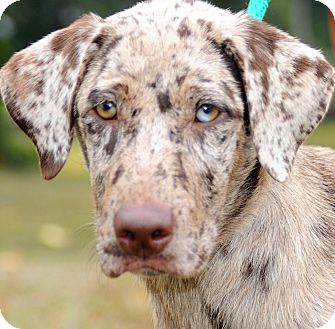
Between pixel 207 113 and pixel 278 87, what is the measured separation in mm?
378

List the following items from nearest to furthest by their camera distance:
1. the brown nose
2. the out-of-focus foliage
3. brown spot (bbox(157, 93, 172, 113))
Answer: the brown nose
brown spot (bbox(157, 93, 172, 113))
the out-of-focus foliage

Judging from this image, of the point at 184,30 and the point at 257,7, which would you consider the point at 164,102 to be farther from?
the point at 257,7

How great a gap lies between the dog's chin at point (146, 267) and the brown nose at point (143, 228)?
0.05 meters

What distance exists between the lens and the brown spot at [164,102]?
4488 mm

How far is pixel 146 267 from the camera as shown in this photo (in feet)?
13.8

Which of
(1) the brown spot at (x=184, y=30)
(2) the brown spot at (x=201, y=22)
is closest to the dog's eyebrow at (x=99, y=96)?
(1) the brown spot at (x=184, y=30)

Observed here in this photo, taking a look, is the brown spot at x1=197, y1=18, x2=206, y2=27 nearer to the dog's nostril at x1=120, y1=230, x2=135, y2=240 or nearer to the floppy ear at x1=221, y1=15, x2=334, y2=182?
the floppy ear at x1=221, y1=15, x2=334, y2=182

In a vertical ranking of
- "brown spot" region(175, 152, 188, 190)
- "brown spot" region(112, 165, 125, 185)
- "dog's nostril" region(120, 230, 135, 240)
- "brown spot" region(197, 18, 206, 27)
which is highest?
"brown spot" region(197, 18, 206, 27)

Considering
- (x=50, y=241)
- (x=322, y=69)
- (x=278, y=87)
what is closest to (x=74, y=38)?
(x=278, y=87)

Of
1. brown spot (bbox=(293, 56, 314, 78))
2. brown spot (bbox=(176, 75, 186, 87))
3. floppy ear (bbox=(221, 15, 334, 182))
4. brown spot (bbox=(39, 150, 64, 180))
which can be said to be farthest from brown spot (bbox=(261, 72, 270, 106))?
brown spot (bbox=(39, 150, 64, 180))

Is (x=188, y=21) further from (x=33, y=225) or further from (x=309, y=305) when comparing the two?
(x=33, y=225)

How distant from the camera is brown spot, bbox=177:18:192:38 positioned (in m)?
4.63

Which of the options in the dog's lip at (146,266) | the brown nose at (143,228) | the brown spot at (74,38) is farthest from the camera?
the brown spot at (74,38)

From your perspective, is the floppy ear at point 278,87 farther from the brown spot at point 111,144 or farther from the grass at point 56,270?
the grass at point 56,270
